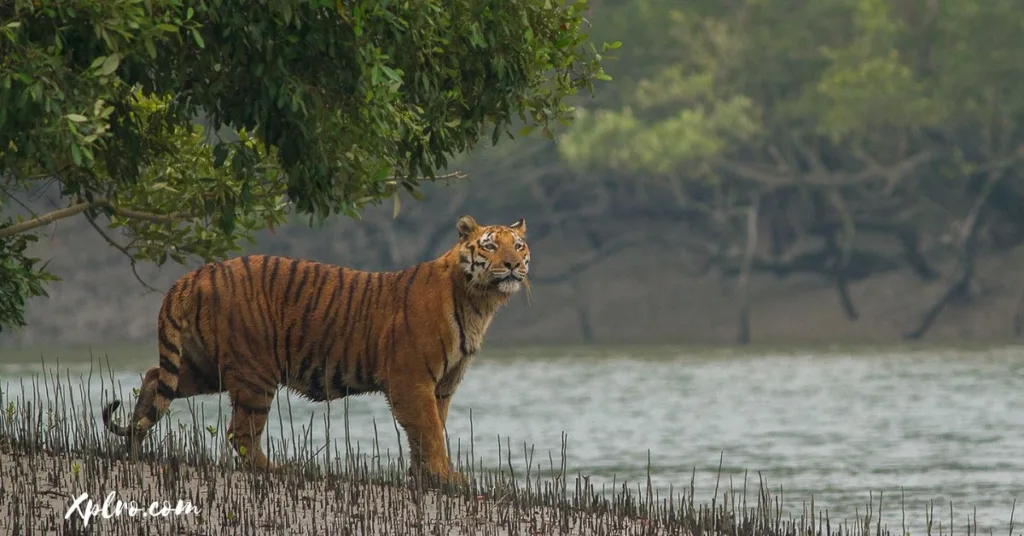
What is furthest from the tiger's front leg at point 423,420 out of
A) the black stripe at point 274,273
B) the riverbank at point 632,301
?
the riverbank at point 632,301

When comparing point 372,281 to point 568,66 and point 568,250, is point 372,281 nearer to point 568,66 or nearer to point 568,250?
point 568,66

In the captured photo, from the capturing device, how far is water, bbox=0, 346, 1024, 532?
21.7m

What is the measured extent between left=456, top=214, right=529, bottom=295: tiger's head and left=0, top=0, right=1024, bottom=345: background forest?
4235 cm

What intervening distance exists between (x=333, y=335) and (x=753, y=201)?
152 ft

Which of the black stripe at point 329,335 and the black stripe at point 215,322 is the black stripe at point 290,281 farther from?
the black stripe at point 215,322

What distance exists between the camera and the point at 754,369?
143ft

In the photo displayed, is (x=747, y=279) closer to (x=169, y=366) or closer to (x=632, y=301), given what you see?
(x=632, y=301)

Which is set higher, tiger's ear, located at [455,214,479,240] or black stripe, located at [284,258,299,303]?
tiger's ear, located at [455,214,479,240]

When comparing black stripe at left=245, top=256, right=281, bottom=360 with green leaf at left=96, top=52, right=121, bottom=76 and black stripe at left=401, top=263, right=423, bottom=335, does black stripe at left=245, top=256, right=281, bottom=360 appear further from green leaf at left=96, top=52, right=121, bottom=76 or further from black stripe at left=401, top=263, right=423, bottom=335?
green leaf at left=96, top=52, right=121, bottom=76

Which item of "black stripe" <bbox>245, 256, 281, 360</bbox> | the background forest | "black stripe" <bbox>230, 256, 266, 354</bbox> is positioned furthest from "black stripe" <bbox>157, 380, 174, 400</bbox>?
the background forest

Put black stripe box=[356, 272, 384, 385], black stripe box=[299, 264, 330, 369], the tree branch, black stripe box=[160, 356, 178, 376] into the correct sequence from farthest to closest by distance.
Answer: the tree branch → black stripe box=[299, 264, 330, 369] → black stripe box=[356, 272, 384, 385] → black stripe box=[160, 356, 178, 376]

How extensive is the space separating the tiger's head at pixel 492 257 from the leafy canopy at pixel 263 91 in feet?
1.81

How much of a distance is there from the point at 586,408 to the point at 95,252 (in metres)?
26.7

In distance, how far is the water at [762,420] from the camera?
21719 millimetres
